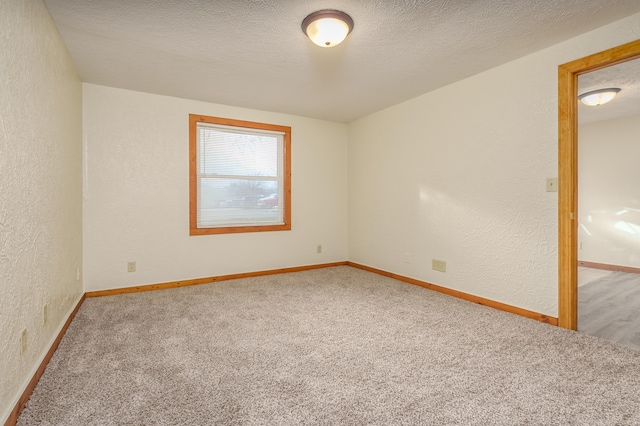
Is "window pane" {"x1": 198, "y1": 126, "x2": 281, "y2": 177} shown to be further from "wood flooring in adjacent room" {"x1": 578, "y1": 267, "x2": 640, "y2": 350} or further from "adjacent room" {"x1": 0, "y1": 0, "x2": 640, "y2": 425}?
"wood flooring in adjacent room" {"x1": 578, "y1": 267, "x2": 640, "y2": 350}

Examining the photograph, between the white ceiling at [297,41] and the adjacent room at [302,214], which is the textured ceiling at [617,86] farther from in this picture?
the white ceiling at [297,41]

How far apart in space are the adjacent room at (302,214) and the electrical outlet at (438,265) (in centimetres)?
3

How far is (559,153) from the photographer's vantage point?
250cm

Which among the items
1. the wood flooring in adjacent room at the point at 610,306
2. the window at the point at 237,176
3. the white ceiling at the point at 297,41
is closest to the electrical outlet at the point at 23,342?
the white ceiling at the point at 297,41

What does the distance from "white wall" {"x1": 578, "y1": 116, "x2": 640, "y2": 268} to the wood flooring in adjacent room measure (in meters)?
0.34

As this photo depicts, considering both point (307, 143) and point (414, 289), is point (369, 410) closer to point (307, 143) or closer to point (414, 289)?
point (414, 289)

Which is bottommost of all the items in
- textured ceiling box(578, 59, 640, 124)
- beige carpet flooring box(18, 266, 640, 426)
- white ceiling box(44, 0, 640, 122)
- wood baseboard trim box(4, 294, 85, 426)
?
beige carpet flooring box(18, 266, 640, 426)

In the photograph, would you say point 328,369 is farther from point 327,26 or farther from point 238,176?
point 238,176

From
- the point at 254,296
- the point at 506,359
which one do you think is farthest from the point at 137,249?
the point at 506,359

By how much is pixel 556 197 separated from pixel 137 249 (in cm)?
411

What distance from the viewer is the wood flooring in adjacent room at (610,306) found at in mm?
2434

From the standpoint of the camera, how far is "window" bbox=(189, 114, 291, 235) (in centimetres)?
398

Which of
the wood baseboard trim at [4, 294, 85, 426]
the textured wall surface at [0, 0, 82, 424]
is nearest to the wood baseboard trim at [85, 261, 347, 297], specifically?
the textured wall surface at [0, 0, 82, 424]

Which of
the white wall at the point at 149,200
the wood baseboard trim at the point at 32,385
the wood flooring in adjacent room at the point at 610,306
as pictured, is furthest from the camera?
the white wall at the point at 149,200
